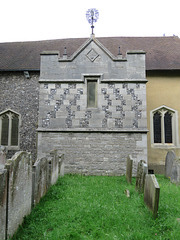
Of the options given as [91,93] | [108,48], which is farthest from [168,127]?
[108,48]

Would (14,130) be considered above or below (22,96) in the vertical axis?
below

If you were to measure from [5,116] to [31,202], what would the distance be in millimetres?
8917

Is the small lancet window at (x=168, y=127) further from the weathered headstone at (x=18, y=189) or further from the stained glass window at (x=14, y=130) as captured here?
the weathered headstone at (x=18, y=189)

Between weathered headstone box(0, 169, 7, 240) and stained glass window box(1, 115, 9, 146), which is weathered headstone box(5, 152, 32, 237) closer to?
weathered headstone box(0, 169, 7, 240)

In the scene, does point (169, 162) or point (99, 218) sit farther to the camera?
point (169, 162)

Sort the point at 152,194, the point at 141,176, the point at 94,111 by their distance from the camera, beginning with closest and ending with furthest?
the point at 152,194, the point at 141,176, the point at 94,111

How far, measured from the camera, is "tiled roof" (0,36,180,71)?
1224cm

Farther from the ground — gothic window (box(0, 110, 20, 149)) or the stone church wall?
the stone church wall

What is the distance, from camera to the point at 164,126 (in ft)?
38.2

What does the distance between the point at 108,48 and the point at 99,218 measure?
11700 millimetres

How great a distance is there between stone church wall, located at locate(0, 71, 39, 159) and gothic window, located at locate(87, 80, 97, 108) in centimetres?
384

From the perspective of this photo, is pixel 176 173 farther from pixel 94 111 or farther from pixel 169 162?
pixel 94 111

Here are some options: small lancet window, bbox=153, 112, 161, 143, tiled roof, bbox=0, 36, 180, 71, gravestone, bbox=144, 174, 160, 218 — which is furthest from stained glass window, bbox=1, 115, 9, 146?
gravestone, bbox=144, 174, 160, 218

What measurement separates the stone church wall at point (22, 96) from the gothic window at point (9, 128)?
33 centimetres
